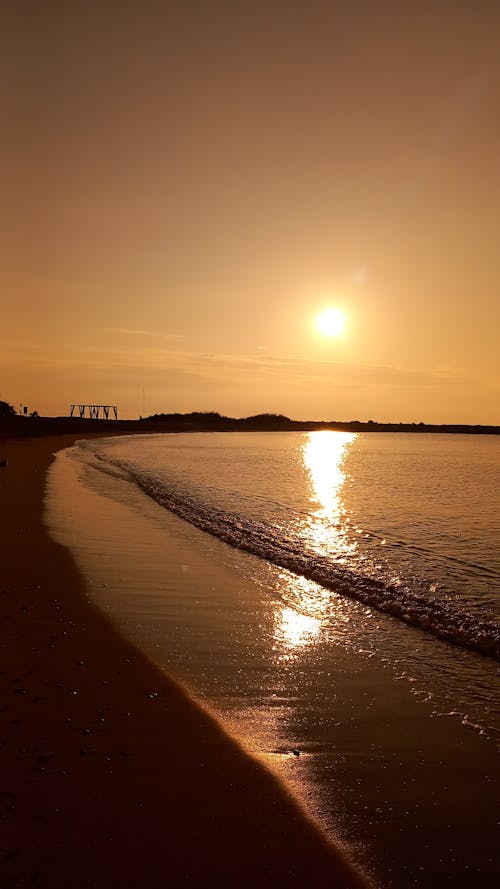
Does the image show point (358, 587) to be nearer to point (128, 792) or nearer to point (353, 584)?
point (353, 584)

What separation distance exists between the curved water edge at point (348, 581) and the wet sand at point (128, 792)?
5361 millimetres

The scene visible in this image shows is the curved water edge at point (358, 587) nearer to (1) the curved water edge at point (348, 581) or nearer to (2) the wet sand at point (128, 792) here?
(1) the curved water edge at point (348, 581)

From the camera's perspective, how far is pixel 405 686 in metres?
7.88

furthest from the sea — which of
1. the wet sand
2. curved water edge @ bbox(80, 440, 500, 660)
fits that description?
the wet sand

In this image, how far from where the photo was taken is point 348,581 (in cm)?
1371

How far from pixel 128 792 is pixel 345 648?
503 cm

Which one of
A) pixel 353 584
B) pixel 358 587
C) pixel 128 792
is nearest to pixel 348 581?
pixel 353 584

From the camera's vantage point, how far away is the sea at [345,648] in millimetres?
4988

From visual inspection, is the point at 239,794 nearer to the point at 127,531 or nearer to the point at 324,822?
the point at 324,822

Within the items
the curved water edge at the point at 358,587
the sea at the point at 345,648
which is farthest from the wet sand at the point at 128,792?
the curved water edge at the point at 358,587

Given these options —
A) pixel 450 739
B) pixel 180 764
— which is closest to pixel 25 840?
pixel 180 764

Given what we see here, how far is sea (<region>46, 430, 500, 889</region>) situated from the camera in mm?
4988

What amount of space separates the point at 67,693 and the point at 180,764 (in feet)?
6.10

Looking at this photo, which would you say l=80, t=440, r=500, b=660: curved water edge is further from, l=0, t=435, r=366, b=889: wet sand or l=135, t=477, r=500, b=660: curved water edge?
l=0, t=435, r=366, b=889: wet sand
